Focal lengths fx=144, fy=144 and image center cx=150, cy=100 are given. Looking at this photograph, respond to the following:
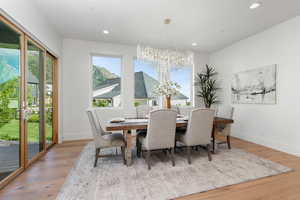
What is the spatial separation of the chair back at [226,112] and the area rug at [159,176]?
0.89m

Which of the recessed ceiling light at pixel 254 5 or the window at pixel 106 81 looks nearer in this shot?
the recessed ceiling light at pixel 254 5

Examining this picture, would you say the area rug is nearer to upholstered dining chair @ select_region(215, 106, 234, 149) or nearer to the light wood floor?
the light wood floor

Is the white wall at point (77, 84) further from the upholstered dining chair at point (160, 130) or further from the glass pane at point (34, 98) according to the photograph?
the upholstered dining chair at point (160, 130)

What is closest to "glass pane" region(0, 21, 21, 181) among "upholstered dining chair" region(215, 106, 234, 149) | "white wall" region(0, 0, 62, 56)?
"white wall" region(0, 0, 62, 56)

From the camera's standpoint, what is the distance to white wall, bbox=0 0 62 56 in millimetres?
1963

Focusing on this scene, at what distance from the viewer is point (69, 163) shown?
8.73 ft

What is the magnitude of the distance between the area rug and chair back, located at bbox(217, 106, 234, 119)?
89 cm

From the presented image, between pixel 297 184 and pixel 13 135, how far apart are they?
420 cm

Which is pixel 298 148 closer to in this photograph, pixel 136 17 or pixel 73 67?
pixel 136 17

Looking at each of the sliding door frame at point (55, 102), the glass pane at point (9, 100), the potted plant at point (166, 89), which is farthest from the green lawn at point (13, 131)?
the potted plant at point (166, 89)

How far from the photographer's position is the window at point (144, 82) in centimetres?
490

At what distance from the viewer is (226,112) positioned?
3488 millimetres

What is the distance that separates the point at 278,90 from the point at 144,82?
11.9 ft

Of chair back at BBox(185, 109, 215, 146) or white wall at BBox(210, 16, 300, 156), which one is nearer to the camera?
chair back at BBox(185, 109, 215, 146)
